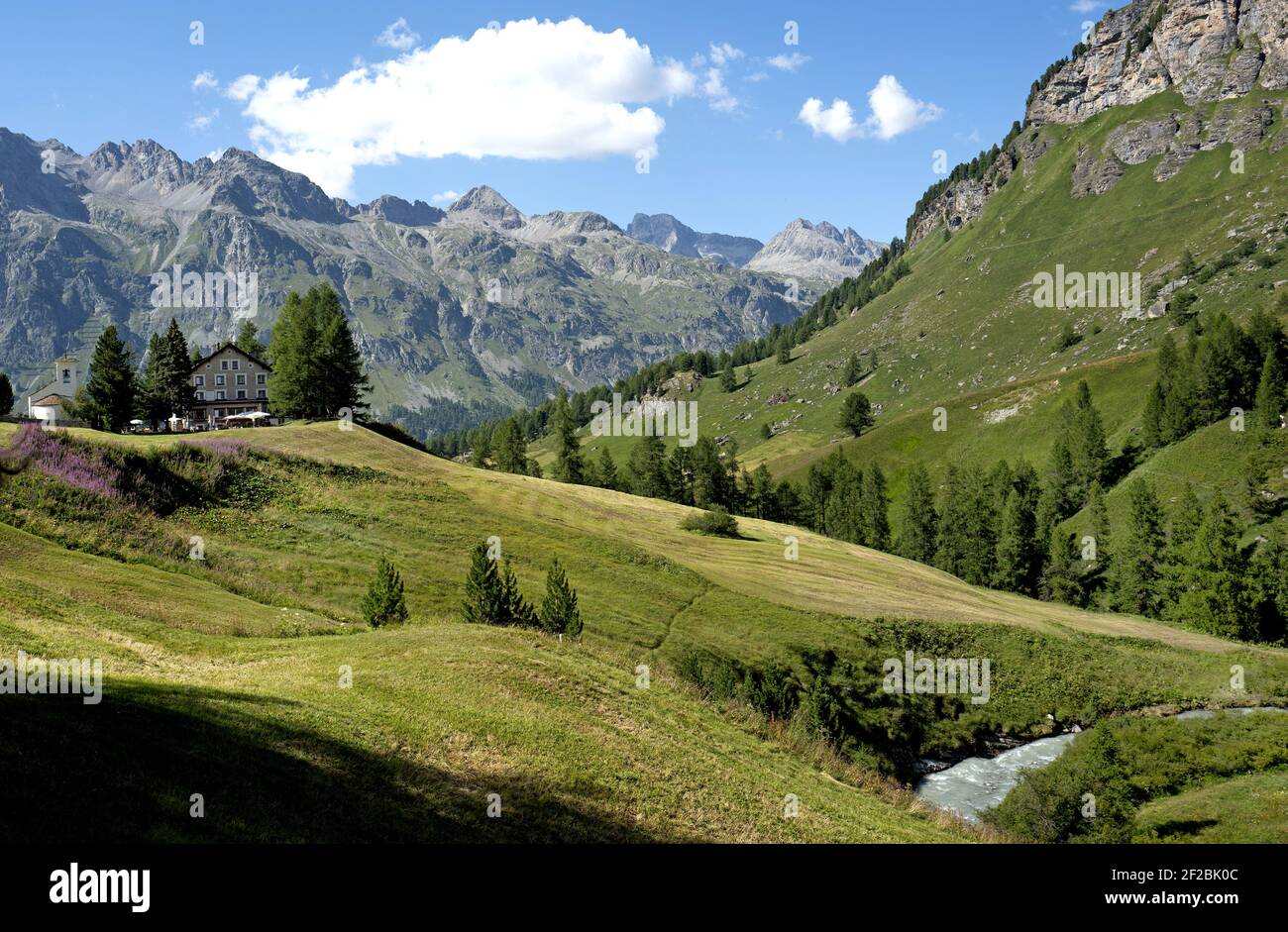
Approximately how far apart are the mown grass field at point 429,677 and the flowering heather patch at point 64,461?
8.67 ft

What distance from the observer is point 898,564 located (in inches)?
4065

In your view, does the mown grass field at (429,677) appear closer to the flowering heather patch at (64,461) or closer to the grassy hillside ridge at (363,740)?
the grassy hillside ridge at (363,740)

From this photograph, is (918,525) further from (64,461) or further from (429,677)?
(429,677)

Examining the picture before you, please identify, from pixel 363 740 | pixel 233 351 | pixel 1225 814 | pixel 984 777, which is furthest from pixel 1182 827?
pixel 233 351

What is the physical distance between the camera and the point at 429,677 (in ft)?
88.8

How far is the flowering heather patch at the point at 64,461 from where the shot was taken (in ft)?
155

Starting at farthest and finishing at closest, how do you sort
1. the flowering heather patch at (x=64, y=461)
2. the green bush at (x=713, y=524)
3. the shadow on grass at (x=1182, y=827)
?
the green bush at (x=713, y=524) → the flowering heather patch at (x=64, y=461) → the shadow on grass at (x=1182, y=827)

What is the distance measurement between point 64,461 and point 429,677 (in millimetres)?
38506

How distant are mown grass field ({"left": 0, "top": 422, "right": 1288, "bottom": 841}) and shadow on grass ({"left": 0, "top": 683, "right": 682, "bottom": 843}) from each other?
0.23 ft

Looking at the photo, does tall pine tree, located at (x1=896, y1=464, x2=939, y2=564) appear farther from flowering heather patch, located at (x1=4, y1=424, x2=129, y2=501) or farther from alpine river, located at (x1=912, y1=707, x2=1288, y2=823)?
flowering heather patch, located at (x1=4, y1=424, x2=129, y2=501)

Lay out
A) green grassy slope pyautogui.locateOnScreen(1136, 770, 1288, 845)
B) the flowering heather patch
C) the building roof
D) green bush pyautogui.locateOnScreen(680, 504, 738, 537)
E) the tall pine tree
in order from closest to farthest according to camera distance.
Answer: green grassy slope pyautogui.locateOnScreen(1136, 770, 1288, 845) → the flowering heather patch → green bush pyautogui.locateOnScreen(680, 504, 738, 537) → the building roof → the tall pine tree

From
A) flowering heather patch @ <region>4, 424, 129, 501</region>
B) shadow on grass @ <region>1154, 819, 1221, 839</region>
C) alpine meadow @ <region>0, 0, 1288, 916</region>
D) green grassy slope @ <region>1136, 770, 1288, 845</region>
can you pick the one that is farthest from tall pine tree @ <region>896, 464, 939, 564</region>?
flowering heather patch @ <region>4, 424, 129, 501</region>

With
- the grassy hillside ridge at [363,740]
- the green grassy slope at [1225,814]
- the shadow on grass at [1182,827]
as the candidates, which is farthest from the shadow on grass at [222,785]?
the shadow on grass at [1182,827]

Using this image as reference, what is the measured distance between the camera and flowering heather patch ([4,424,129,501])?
47.4 metres
